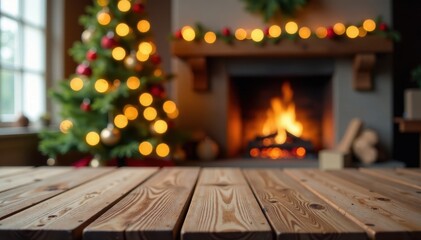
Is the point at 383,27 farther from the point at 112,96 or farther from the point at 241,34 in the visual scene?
the point at 112,96

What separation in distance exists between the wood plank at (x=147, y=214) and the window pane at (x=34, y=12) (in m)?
2.96

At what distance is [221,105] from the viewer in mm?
3873

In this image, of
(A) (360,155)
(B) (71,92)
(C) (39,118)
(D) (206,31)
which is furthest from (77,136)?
(A) (360,155)

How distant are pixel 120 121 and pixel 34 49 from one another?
1224 mm

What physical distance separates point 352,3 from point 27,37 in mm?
2801

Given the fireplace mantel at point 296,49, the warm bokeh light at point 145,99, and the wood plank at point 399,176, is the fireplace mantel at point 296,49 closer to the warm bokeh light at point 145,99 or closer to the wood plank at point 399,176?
the warm bokeh light at point 145,99

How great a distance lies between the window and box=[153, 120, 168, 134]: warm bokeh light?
1086 mm

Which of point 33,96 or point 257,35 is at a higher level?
point 257,35

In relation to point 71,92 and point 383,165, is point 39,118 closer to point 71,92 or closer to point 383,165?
point 71,92

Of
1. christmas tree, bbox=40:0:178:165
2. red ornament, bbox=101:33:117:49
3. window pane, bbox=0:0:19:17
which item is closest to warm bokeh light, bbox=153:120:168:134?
christmas tree, bbox=40:0:178:165

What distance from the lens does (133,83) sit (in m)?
3.18

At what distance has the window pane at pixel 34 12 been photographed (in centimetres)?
366

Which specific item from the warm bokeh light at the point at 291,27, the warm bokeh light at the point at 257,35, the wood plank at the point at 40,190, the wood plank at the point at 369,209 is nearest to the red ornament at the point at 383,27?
the warm bokeh light at the point at 291,27

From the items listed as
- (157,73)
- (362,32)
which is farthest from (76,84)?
(362,32)
